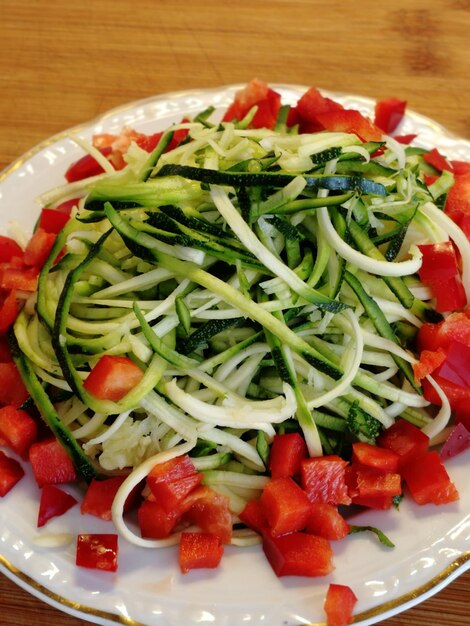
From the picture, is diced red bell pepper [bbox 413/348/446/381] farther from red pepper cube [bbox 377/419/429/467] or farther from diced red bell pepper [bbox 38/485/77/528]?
diced red bell pepper [bbox 38/485/77/528]

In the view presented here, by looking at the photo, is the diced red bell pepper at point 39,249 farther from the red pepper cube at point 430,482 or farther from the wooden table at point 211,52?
the red pepper cube at point 430,482

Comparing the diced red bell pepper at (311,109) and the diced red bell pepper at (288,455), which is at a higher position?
the diced red bell pepper at (311,109)

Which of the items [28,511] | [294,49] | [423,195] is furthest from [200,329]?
[294,49]

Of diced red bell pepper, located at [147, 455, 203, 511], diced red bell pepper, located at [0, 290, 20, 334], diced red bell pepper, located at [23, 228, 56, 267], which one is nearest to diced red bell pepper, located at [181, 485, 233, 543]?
diced red bell pepper, located at [147, 455, 203, 511]

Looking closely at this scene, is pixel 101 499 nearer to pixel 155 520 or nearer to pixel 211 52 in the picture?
pixel 155 520

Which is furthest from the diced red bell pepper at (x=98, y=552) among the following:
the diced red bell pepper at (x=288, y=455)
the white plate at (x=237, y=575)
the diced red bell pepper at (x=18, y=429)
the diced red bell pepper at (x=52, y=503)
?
the diced red bell pepper at (x=288, y=455)

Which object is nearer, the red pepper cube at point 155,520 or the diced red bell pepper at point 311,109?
the red pepper cube at point 155,520
